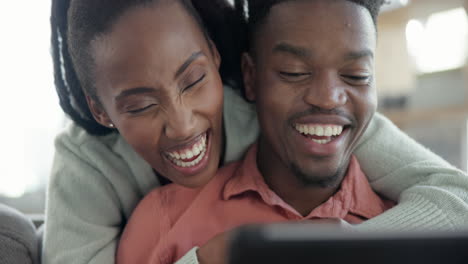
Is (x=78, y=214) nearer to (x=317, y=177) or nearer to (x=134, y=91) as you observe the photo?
(x=134, y=91)

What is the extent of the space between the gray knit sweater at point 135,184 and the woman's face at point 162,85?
184mm

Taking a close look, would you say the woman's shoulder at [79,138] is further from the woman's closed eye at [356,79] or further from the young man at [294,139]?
the woman's closed eye at [356,79]

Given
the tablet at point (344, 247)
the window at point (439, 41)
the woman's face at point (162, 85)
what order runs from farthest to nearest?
1. the window at point (439, 41)
2. the woman's face at point (162, 85)
3. the tablet at point (344, 247)

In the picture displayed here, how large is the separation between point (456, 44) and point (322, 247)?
2.75 metres

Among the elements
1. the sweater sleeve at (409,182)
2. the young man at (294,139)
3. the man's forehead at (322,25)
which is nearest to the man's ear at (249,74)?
the young man at (294,139)

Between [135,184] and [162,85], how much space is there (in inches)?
15.4

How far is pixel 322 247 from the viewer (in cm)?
32

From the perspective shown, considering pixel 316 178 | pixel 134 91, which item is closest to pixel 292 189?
pixel 316 178

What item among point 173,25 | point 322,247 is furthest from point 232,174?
point 322,247

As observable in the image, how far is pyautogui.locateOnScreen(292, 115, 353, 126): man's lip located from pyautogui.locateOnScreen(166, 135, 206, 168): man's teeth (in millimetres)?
205

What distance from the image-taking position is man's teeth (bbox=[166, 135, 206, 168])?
91cm

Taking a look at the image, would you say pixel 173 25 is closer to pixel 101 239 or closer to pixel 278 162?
pixel 278 162

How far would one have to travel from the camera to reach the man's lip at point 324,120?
0.89 metres

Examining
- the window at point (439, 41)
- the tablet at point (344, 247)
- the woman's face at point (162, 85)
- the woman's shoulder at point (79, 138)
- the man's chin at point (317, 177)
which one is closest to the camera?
the tablet at point (344, 247)
